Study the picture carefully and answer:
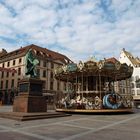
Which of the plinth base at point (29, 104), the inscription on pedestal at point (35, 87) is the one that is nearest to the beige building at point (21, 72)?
the inscription on pedestal at point (35, 87)

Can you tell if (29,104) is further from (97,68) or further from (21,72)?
(21,72)

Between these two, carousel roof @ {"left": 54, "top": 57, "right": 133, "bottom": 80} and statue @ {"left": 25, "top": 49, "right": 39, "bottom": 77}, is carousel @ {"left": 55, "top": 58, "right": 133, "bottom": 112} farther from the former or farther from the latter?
statue @ {"left": 25, "top": 49, "right": 39, "bottom": 77}

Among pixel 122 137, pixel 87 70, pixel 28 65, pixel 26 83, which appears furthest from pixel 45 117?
pixel 87 70

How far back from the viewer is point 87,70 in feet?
81.0

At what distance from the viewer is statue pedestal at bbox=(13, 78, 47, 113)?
58.2 ft

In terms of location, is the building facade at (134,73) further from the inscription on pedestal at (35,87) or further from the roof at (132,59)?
the inscription on pedestal at (35,87)

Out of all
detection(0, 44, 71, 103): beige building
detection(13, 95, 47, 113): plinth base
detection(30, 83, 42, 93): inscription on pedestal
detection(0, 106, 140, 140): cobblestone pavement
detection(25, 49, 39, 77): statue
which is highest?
detection(0, 44, 71, 103): beige building

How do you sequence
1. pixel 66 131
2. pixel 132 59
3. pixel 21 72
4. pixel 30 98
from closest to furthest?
pixel 66 131 < pixel 30 98 < pixel 21 72 < pixel 132 59

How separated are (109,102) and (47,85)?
33363 mm

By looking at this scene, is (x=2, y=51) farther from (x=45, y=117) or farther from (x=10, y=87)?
(x=45, y=117)

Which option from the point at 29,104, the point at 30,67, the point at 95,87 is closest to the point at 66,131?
the point at 29,104

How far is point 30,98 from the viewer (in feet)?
58.6

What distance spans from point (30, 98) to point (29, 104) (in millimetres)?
505

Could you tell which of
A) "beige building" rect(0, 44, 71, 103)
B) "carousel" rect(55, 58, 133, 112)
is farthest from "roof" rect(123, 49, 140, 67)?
"carousel" rect(55, 58, 133, 112)
